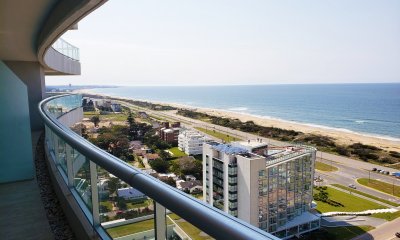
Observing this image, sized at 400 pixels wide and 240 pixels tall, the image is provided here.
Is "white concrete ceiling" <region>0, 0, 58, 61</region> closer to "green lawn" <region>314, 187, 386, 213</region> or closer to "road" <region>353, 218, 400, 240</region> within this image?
"road" <region>353, 218, 400, 240</region>

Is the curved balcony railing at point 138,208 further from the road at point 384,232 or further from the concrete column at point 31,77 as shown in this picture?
the road at point 384,232

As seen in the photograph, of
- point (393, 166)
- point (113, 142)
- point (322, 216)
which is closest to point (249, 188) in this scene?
point (322, 216)

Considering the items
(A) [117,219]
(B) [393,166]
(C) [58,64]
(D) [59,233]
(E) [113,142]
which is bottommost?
(B) [393,166]

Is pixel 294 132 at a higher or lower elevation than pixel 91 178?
lower

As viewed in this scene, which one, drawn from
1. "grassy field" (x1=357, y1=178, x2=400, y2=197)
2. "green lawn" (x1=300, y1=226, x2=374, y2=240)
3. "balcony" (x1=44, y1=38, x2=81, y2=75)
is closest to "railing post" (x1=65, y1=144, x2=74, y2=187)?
"balcony" (x1=44, y1=38, x2=81, y2=75)

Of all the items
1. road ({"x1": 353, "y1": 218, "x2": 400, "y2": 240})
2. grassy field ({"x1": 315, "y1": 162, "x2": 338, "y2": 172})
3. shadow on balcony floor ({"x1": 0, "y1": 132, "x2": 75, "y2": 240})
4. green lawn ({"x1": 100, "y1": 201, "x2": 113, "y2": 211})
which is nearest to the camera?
green lawn ({"x1": 100, "y1": 201, "x2": 113, "y2": 211})

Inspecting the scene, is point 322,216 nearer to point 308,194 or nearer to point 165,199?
point 308,194

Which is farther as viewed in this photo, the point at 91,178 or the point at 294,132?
the point at 294,132
